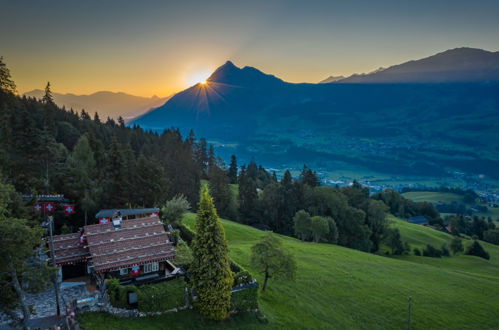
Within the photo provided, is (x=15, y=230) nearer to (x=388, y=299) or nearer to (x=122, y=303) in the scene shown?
(x=122, y=303)

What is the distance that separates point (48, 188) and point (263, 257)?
37599 mm

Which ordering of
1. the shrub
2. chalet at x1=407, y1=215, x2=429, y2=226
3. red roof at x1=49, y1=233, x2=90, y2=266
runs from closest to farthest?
red roof at x1=49, y1=233, x2=90, y2=266 → the shrub → chalet at x1=407, y1=215, x2=429, y2=226

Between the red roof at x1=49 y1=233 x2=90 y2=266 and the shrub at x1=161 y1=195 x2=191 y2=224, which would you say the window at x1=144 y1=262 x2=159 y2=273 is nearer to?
the red roof at x1=49 y1=233 x2=90 y2=266

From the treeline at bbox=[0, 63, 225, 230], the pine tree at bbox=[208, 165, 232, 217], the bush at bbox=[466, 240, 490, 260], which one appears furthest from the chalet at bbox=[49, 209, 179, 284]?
the bush at bbox=[466, 240, 490, 260]

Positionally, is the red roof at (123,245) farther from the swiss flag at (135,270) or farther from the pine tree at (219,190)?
the pine tree at (219,190)

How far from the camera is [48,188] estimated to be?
49.2 m

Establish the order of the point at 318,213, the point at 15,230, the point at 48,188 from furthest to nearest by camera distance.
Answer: the point at 318,213 < the point at 48,188 < the point at 15,230

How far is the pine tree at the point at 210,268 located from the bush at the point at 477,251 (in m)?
105

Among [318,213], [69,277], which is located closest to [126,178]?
[69,277]

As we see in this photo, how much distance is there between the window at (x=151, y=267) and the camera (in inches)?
1289

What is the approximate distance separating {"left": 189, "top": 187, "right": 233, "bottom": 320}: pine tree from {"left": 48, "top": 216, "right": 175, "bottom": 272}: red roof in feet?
18.8

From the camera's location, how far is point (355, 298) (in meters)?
44.1

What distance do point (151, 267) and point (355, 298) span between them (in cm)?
2990

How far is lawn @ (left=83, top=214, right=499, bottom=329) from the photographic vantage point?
33.2 metres
